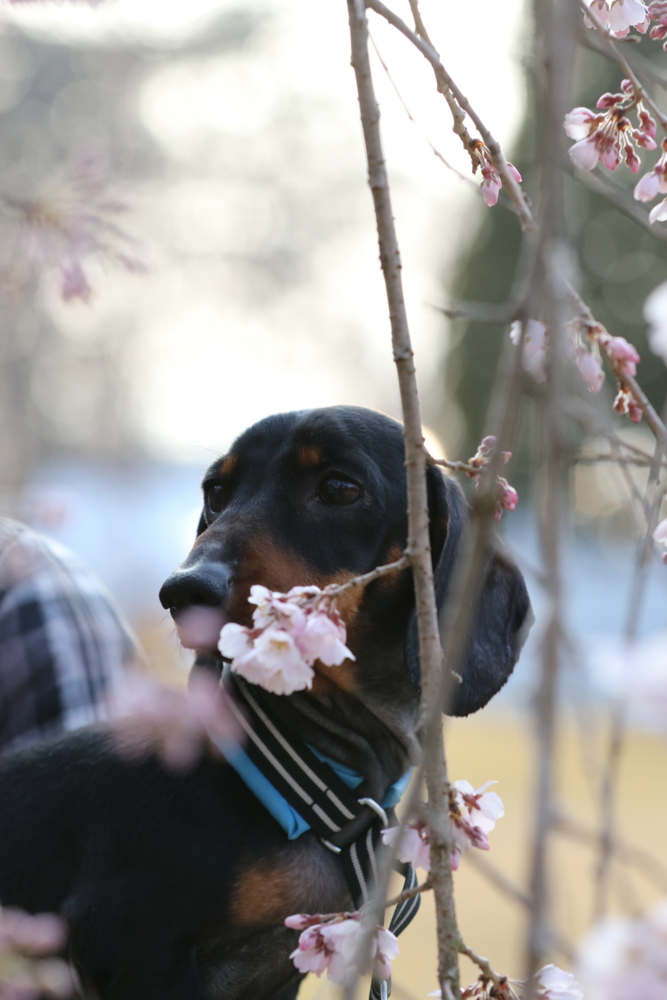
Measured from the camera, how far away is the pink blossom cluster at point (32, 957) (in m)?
1.35

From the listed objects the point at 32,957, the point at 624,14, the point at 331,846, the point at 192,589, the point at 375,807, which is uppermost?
the point at 624,14

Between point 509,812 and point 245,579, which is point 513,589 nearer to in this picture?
point 245,579

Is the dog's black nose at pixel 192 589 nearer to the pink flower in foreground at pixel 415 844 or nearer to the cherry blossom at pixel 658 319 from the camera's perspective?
the pink flower in foreground at pixel 415 844

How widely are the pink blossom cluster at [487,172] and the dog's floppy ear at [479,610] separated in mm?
726

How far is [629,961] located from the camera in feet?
1.87

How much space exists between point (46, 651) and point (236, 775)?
3.14ft

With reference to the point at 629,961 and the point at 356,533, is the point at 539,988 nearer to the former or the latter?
the point at 629,961

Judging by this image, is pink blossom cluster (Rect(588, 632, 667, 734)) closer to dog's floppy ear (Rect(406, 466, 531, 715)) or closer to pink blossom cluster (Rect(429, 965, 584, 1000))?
pink blossom cluster (Rect(429, 965, 584, 1000))

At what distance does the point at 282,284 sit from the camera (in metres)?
13.9

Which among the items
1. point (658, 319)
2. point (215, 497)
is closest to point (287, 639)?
point (658, 319)

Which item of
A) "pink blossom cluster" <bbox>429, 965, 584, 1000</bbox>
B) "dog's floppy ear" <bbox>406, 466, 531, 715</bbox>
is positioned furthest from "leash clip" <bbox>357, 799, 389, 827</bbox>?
"pink blossom cluster" <bbox>429, 965, 584, 1000</bbox>

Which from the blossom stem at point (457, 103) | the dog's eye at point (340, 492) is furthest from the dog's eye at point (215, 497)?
the blossom stem at point (457, 103)

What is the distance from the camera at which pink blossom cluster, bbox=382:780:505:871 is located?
1.14 metres

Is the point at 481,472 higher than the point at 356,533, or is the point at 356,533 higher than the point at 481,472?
the point at 481,472
